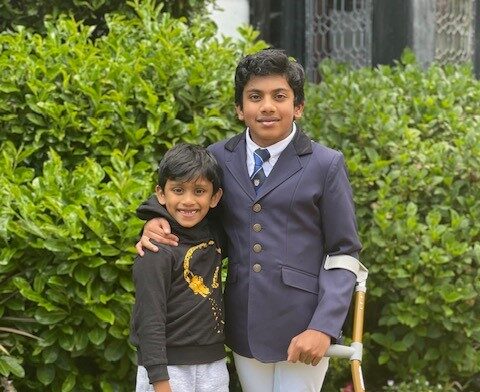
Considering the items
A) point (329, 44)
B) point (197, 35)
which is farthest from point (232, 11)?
point (197, 35)

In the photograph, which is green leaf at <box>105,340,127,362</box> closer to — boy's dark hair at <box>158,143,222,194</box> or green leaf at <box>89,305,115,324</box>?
green leaf at <box>89,305,115,324</box>

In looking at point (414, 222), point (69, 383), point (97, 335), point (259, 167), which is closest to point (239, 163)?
point (259, 167)

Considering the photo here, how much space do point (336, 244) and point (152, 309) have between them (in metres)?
0.65

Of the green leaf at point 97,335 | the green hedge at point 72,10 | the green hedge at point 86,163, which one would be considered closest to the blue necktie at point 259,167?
the green hedge at point 86,163

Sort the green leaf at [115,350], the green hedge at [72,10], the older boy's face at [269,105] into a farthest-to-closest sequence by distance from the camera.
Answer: the green hedge at [72,10] → the green leaf at [115,350] → the older boy's face at [269,105]

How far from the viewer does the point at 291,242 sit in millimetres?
3576

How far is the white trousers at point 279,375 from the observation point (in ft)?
11.9

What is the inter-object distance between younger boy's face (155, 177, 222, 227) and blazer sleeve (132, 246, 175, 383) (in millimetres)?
138

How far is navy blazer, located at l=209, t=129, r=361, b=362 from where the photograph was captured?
355cm

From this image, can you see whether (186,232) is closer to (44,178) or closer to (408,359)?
(44,178)

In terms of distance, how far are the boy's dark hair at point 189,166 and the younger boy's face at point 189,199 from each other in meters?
0.02

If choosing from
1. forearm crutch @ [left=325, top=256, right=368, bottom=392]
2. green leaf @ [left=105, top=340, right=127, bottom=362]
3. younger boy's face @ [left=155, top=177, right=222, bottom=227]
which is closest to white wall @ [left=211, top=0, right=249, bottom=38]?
green leaf @ [left=105, top=340, right=127, bottom=362]

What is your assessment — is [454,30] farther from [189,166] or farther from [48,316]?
[189,166]

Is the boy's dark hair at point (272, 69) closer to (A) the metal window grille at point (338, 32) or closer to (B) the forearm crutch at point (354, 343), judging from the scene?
(B) the forearm crutch at point (354, 343)
